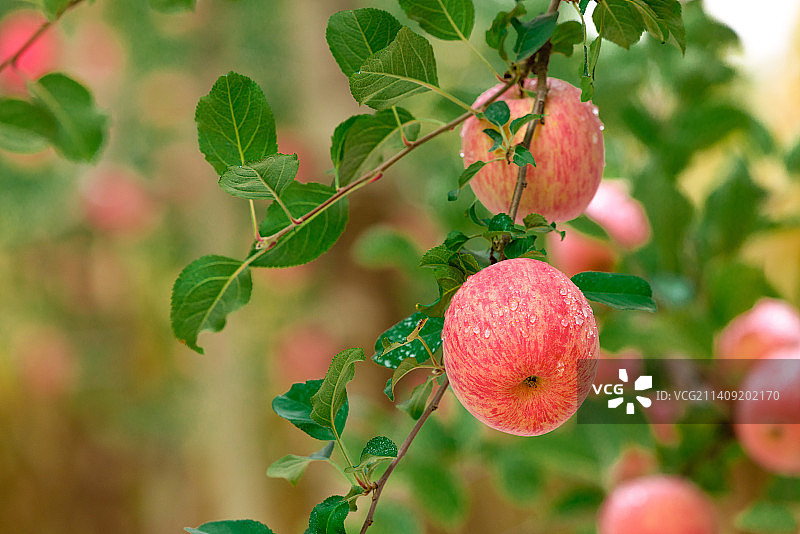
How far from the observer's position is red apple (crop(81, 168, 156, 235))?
5.20ft

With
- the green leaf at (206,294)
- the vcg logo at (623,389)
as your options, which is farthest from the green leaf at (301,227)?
the vcg logo at (623,389)

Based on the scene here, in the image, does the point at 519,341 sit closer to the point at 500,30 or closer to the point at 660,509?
the point at 500,30

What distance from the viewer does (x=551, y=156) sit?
302 mm

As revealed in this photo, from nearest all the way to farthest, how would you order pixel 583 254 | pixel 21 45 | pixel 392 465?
pixel 392 465, pixel 583 254, pixel 21 45

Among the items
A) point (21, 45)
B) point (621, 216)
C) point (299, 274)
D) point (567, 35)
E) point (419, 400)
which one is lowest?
point (299, 274)

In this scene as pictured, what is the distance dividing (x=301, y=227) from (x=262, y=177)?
0.04 m

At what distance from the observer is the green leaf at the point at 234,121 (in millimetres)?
268

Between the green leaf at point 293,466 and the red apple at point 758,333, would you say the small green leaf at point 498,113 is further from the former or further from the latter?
the red apple at point 758,333

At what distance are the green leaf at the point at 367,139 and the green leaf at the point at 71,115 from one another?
0.19m

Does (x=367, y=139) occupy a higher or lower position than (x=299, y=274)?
higher

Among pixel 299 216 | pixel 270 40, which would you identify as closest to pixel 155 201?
pixel 270 40

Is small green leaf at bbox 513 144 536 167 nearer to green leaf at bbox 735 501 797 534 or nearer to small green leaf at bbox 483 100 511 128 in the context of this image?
small green leaf at bbox 483 100 511 128

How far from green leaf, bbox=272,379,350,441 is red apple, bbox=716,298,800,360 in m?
0.45

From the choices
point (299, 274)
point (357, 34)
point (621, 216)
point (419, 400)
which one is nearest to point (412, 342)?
point (419, 400)
